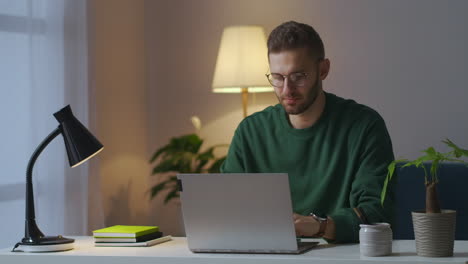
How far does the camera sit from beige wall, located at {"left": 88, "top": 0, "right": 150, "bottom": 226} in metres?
4.03

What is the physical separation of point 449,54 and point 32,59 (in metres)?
2.03

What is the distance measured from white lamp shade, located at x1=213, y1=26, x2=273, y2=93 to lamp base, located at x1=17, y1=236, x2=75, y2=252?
1.82 metres

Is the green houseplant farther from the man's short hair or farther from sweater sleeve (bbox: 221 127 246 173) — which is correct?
the man's short hair

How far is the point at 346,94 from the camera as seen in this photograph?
13.4 feet

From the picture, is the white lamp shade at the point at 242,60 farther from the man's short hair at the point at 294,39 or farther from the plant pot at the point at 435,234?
the plant pot at the point at 435,234

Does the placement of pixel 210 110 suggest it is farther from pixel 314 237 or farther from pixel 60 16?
pixel 314 237

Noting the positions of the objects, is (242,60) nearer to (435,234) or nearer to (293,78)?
(293,78)

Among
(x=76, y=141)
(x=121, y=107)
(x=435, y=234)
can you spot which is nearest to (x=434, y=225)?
(x=435, y=234)

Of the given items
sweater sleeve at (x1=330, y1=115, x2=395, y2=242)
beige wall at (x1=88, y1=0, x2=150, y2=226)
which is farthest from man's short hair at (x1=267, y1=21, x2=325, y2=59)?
beige wall at (x1=88, y1=0, x2=150, y2=226)

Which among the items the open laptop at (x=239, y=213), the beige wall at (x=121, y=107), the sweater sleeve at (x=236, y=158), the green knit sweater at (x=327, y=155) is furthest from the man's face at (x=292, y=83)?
the beige wall at (x=121, y=107)

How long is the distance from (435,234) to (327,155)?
696mm

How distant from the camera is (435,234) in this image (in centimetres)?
185

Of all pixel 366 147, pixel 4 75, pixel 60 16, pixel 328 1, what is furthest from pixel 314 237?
pixel 328 1

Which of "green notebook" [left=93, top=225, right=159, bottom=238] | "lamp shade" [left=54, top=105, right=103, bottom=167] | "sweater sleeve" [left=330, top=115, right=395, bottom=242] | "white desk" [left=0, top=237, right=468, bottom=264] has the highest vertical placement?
"lamp shade" [left=54, top=105, right=103, bottom=167]
